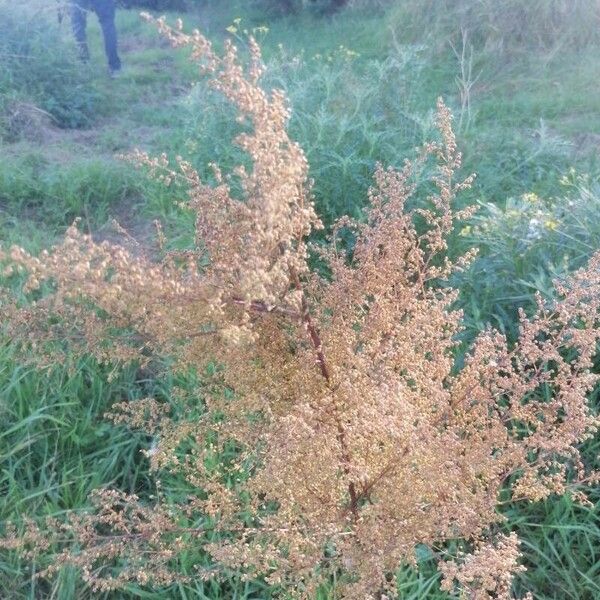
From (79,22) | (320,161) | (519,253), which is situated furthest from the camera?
(79,22)

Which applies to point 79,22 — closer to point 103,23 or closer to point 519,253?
point 103,23

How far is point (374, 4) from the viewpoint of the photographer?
31.4 feet

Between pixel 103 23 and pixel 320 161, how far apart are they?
536cm

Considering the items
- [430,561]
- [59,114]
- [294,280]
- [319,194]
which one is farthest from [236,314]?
[59,114]

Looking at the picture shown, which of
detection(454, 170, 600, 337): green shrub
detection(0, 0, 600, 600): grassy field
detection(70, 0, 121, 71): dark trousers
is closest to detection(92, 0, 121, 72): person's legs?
detection(70, 0, 121, 71): dark trousers

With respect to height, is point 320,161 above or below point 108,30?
above

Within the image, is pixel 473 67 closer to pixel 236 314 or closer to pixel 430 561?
pixel 430 561

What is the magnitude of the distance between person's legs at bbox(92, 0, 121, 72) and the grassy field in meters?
0.16

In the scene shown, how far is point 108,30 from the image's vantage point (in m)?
8.20

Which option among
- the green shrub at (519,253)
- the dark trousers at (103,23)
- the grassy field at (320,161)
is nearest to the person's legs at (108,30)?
the dark trousers at (103,23)

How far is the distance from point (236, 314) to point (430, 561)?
4.29 ft

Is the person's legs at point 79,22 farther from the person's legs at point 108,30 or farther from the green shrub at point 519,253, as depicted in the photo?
the green shrub at point 519,253

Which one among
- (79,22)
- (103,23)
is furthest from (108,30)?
(79,22)

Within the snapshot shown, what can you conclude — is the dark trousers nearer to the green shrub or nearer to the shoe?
the shoe
